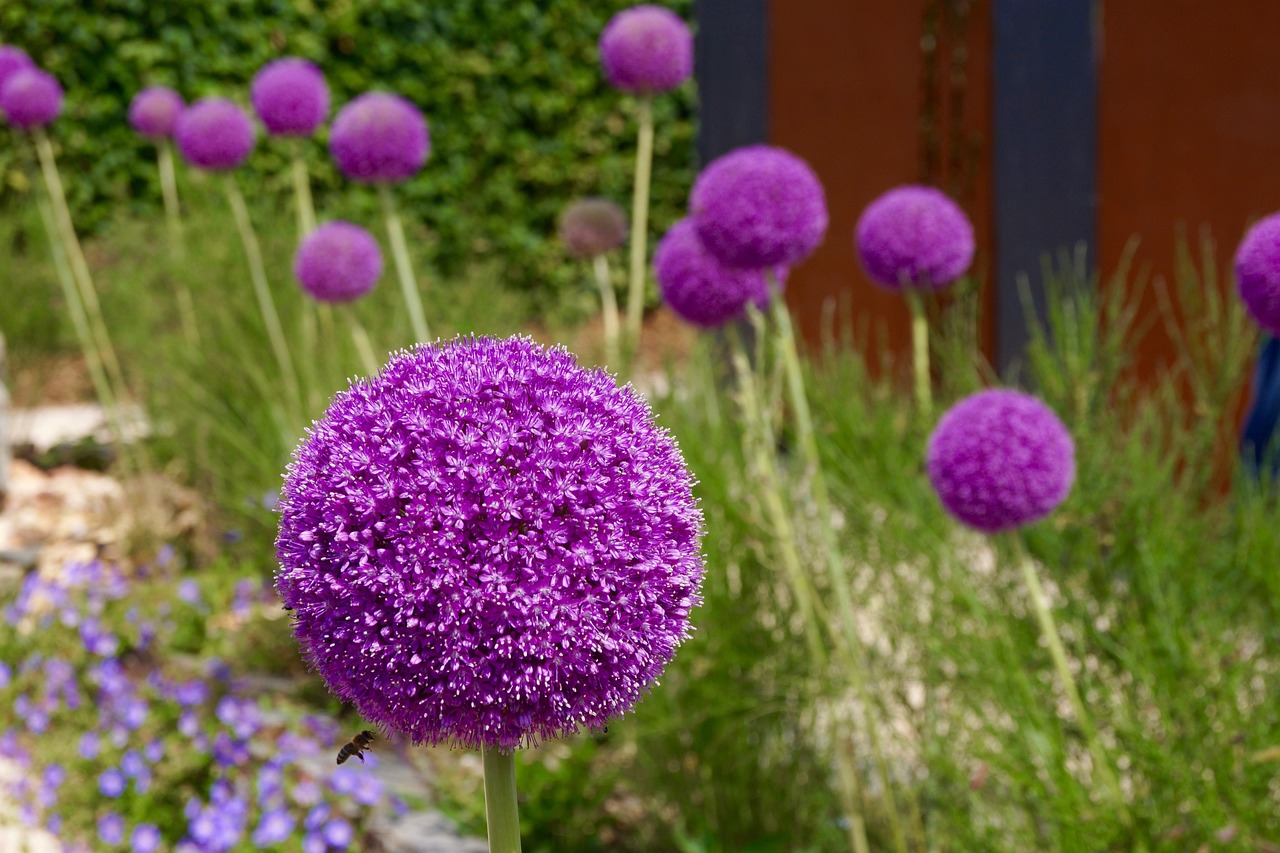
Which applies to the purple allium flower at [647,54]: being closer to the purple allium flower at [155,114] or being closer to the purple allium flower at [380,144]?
the purple allium flower at [380,144]

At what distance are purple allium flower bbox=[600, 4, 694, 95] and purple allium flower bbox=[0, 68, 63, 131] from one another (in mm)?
1866

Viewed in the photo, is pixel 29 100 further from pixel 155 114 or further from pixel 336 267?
pixel 336 267

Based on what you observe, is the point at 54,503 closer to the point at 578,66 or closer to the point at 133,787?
the point at 133,787

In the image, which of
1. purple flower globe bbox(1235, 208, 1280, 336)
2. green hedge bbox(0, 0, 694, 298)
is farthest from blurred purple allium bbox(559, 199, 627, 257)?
green hedge bbox(0, 0, 694, 298)

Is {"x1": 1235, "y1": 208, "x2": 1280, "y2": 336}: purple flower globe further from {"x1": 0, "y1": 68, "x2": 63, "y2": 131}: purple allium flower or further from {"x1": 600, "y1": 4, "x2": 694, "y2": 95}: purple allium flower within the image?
{"x1": 0, "y1": 68, "x2": 63, "y2": 131}: purple allium flower

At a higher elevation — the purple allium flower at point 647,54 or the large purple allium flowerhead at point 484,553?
the purple allium flower at point 647,54

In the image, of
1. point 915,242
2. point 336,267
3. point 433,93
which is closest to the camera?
point 915,242

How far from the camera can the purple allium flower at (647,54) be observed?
10.3 ft

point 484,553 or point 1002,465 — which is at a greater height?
point 484,553

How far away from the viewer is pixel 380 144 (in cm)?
282

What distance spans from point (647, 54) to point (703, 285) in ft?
4.14

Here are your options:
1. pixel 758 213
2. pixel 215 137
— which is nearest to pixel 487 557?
pixel 758 213

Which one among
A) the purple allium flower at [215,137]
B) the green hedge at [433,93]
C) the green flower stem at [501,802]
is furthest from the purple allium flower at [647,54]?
the green hedge at [433,93]

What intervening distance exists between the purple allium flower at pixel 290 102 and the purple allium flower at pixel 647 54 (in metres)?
0.81
